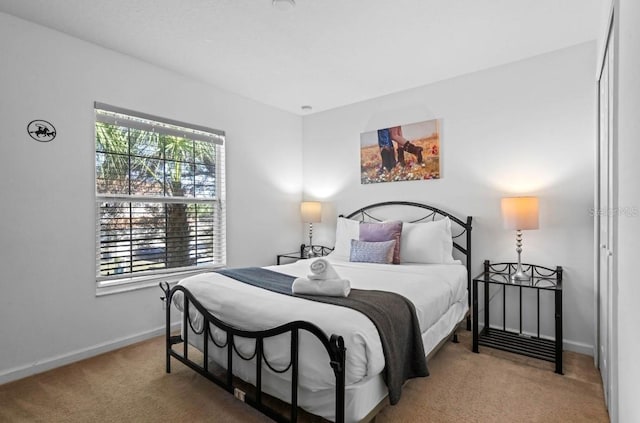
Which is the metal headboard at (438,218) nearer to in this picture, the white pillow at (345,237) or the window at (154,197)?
the white pillow at (345,237)

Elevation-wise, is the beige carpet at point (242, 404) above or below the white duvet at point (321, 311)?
below

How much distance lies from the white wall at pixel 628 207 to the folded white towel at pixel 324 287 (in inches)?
47.5

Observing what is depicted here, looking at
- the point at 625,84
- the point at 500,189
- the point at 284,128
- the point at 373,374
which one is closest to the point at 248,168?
the point at 284,128

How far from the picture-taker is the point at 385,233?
3.30 meters

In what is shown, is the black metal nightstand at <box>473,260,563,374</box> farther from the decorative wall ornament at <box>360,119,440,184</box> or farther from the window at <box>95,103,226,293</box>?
the window at <box>95,103,226,293</box>

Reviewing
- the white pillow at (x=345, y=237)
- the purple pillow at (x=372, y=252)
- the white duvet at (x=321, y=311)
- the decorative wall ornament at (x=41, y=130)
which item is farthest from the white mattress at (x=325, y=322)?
the decorative wall ornament at (x=41, y=130)

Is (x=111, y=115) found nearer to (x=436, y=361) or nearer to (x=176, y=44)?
(x=176, y=44)

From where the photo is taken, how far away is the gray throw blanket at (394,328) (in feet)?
5.49

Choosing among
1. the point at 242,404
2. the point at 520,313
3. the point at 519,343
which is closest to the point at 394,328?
the point at 242,404

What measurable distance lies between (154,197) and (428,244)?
2601mm

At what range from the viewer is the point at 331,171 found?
4453 millimetres

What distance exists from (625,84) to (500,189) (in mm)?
1991

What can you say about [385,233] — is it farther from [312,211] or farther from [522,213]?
[312,211]

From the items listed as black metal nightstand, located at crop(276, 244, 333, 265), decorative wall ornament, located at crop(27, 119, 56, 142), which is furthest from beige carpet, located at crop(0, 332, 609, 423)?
black metal nightstand, located at crop(276, 244, 333, 265)
